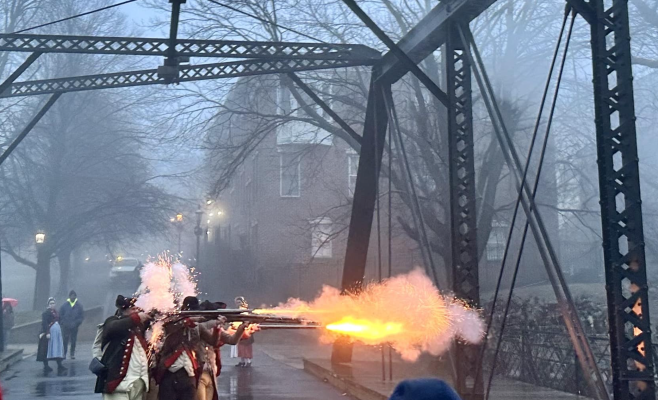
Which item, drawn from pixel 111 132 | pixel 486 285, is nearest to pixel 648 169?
pixel 486 285

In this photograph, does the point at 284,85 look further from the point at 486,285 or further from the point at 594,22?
the point at 486,285

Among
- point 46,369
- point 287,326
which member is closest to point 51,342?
point 46,369

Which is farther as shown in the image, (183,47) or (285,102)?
(285,102)

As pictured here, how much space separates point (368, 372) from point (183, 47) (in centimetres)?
769

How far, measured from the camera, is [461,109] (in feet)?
34.1

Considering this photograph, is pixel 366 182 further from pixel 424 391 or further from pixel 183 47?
pixel 424 391

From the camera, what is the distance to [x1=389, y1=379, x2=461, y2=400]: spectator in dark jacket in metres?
2.17

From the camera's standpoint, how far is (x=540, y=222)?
869 cm

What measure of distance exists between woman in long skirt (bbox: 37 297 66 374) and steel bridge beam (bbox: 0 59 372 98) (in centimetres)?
774

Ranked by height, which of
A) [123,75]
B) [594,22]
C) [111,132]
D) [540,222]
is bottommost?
[540,222]

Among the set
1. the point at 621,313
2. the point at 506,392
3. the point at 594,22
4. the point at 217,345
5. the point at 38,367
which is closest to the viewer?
the point at 621,313

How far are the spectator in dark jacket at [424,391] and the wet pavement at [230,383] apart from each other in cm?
1214

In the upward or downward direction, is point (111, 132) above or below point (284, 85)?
above

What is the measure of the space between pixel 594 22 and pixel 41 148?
108 feet
